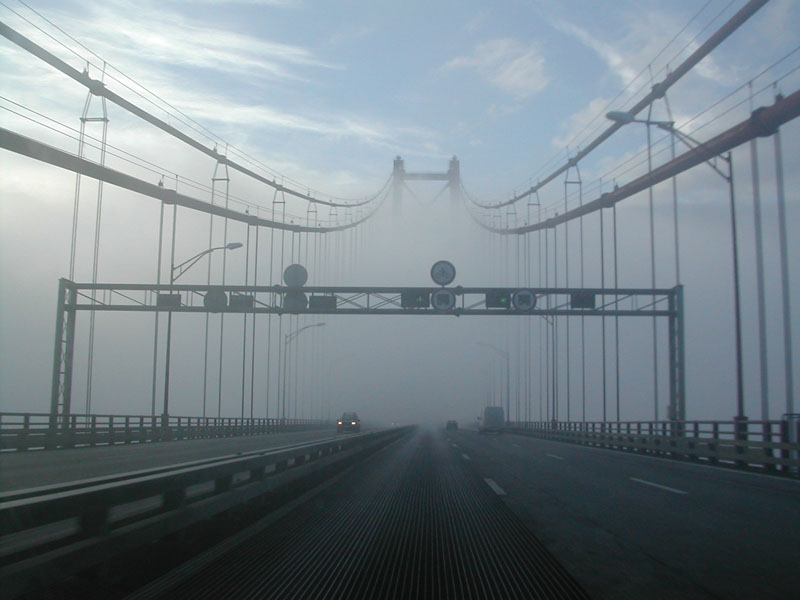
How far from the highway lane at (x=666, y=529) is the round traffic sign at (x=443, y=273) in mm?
21646

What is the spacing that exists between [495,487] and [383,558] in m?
6.74

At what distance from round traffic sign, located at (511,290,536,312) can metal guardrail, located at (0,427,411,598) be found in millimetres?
28709

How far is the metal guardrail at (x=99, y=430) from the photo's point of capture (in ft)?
82.3

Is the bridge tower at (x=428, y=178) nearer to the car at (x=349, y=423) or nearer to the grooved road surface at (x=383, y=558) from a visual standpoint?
the car at (x=349, y=423)

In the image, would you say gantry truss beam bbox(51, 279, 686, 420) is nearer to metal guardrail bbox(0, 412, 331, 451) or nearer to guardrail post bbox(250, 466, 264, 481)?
metal guardrail bbox(0, 412, 331, 451)

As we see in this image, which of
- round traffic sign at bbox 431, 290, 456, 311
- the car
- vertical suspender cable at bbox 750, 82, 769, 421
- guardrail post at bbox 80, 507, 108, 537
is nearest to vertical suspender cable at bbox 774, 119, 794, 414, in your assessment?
vertical suspender cable at bbox 750, 82, 769, 421

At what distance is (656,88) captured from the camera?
47.4 m

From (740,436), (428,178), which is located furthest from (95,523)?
(428,178)

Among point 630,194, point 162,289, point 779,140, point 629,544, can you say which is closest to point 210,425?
point 162,289

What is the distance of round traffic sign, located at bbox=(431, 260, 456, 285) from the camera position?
38.2m

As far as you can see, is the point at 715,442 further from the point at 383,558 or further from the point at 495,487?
the point at 383,558

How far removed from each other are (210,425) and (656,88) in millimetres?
31230

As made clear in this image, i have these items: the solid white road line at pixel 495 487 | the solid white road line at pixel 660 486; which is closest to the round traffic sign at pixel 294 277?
the solid white road line at pixel 495 487

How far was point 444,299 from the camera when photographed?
1475 inches
